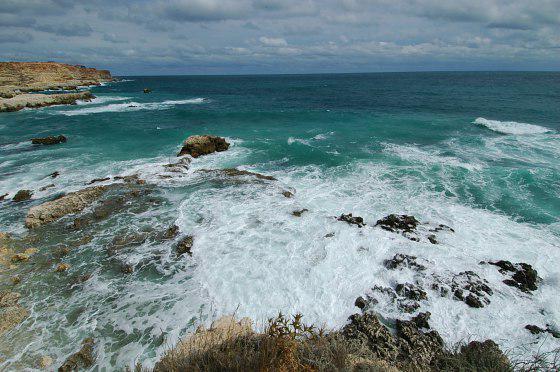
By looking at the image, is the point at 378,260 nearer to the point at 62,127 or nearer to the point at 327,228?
the point at 327,228

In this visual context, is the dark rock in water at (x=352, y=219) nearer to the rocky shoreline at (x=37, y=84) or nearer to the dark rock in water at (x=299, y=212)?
the dark rock in water at (x=299, y=212)

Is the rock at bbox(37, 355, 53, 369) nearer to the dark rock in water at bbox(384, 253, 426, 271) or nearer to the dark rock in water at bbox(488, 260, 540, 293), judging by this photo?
the dark rock in water at bbox(384, 253, 426, 271)

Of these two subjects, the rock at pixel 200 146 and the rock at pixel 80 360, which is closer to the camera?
the rock at pixel 80 360

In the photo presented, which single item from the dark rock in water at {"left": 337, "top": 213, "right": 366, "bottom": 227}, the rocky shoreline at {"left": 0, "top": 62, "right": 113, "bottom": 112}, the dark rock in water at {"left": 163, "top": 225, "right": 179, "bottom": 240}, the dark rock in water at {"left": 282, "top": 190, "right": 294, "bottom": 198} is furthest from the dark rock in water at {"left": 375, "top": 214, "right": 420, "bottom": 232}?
the rocky shoreline at {"left": 0, "top": 62, "right": 113, "bottom": 112}

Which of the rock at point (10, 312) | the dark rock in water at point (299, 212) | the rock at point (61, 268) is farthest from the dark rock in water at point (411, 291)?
the rock at point (61, 268)

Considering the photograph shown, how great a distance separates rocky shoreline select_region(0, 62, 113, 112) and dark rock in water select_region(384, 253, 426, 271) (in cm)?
5983

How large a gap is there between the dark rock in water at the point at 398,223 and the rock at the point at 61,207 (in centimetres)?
1492

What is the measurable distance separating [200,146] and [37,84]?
282 ft

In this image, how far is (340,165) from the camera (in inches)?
874

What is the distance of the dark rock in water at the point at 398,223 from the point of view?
13.4m

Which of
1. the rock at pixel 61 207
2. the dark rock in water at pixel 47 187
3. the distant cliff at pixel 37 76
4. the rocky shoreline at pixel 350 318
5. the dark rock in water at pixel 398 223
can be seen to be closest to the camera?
the rocky shoreline at pixel 350 318

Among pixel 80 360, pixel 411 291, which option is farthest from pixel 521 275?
pixel 80 360

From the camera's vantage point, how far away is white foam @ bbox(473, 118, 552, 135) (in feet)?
103

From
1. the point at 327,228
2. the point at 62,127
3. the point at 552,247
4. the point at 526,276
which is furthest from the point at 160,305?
the point at 62,127
